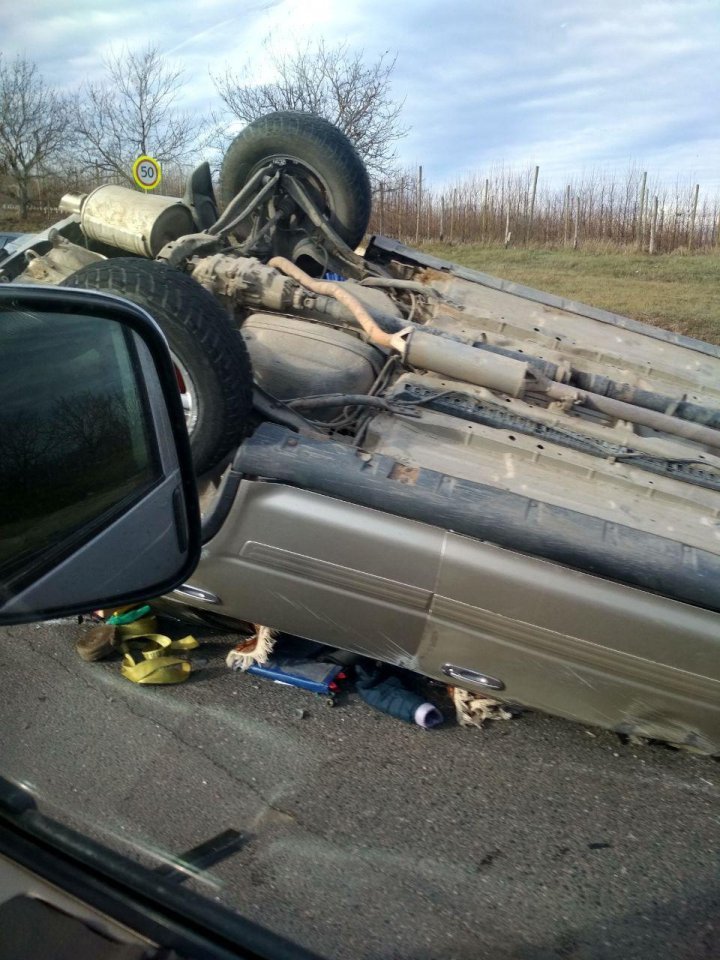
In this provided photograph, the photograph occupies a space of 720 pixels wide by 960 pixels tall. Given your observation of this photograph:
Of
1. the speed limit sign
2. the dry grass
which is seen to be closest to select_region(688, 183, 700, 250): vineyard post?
the dry grass

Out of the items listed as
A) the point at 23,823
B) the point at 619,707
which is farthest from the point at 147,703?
the point at 619,707

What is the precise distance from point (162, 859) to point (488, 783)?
48.8 inches

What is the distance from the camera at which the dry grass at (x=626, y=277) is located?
1170 centimetres

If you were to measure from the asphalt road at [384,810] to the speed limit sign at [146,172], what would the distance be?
6.51m

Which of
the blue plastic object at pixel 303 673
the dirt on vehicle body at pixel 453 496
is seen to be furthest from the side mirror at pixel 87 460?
the blue plastic object at pixel 303 673

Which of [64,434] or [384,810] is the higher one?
[64,434]

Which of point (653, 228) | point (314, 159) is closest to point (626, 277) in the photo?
point (653, 228)

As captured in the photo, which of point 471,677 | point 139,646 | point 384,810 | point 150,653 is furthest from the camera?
point 139,646

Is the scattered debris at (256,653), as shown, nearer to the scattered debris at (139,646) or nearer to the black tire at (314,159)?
the scattered debris at (139,646)

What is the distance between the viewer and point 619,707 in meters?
2.80

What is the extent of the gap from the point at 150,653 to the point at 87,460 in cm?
172

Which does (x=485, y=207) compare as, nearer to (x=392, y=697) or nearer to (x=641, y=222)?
(x=641, y=222)

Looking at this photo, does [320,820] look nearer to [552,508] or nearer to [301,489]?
[301,489]

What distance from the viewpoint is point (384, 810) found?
2668 millimetres
